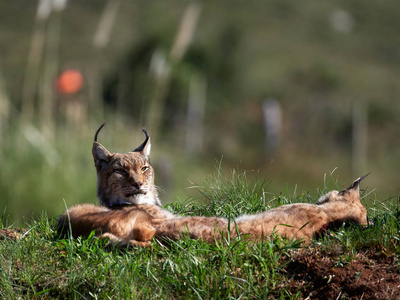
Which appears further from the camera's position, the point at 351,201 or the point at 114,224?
the point at 351,201

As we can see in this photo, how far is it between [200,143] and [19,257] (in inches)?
836

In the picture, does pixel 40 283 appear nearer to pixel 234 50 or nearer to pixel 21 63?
pixel 234 50

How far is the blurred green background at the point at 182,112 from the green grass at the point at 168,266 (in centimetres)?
131

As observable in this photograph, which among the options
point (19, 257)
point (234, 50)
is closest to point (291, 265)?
point (19, 257)

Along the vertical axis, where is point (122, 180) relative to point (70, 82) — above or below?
below

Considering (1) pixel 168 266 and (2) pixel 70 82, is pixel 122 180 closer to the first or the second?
(1) pixel 168 266

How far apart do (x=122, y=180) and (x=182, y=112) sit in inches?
863

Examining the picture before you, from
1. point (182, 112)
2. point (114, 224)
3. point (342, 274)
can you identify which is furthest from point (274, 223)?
point (182, 112)

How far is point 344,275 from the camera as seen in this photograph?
4.05 m

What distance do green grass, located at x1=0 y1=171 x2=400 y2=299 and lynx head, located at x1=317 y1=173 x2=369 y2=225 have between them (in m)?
0.20

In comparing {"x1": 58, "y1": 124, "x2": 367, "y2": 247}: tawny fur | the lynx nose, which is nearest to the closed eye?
the lynx nose

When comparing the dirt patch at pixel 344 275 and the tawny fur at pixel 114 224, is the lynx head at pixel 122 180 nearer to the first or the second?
the tawny fur at pixel 114 224

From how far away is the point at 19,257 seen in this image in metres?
4.48

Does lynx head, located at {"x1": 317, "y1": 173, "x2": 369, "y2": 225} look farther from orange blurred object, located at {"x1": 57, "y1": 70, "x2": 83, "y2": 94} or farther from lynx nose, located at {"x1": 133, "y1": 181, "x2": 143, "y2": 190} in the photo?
orange blurred object, located at {"x1": 57, "y1": 70, "x2": 83, "y2": 94}
